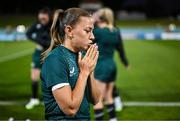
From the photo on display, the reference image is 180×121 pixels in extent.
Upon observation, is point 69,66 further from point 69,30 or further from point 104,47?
point 104,47

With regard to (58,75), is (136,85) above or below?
below

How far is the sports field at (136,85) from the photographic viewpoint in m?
10.1

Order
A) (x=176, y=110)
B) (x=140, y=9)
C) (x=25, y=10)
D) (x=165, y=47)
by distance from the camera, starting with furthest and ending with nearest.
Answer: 1. (x=140, y=9)
2. (x=25, y=10)
3. (x=165, y=47)
4. (x=176, y=110)

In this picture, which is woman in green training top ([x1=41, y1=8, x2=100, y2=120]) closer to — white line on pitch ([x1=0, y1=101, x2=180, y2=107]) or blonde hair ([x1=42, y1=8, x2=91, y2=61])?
blonde hair ([x1=42, y1=8, x2=91, y2=61])

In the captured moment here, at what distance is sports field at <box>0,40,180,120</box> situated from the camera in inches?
396

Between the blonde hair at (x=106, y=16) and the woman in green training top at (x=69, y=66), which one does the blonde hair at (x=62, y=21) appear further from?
the blonde hair at (x=106, y=16)

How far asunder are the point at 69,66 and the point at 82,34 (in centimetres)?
32

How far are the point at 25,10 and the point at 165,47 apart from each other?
3733 cm

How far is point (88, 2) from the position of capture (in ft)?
206

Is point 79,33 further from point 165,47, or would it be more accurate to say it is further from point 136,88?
point 165,47

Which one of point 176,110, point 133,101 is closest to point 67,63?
point 176,110

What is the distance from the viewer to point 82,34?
4273 millimetres

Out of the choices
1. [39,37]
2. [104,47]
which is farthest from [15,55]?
[104,47]

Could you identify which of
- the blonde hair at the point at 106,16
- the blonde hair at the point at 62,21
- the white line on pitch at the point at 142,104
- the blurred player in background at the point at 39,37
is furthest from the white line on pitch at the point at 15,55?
the blonde hair at the point at 62,21
